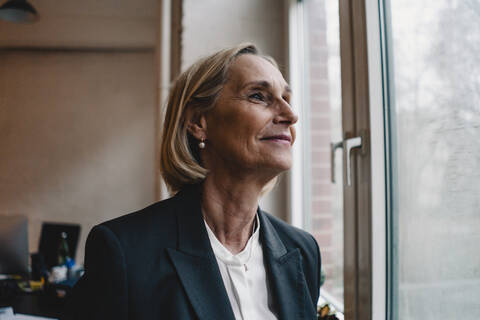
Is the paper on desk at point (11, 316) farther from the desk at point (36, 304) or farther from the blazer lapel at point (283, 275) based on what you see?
the blazer lapel at point (283, 275)

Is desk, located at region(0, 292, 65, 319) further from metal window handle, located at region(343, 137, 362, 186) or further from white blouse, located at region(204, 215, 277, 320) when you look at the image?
metal window handle, located at region(343, 137, 362, 186)

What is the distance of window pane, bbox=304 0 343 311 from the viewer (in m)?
1.56

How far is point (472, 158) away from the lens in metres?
0.80

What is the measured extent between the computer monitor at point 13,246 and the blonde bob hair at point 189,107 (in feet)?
4.87

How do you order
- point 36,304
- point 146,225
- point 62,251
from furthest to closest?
point 62,251 < point 36,304 < point 146,225

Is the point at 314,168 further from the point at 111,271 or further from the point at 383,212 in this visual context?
the point at 111,271

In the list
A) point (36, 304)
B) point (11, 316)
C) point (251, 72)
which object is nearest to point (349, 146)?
point (251, 72)

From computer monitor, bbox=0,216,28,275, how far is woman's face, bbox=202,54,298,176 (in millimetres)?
1642

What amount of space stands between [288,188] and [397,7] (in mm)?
1140

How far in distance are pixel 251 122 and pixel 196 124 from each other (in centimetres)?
20

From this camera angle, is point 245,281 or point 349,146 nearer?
point 245,281

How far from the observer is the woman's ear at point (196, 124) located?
3.54 ft

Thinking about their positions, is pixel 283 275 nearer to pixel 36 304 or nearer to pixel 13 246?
pixel 36 304

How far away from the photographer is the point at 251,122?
3.21 feet
